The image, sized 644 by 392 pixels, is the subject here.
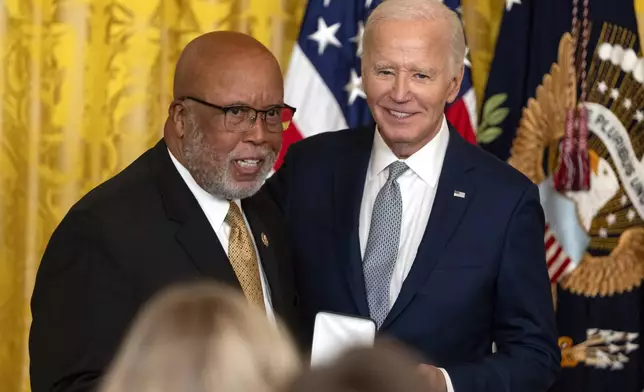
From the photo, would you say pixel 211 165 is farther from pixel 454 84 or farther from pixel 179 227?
pixel 454 84

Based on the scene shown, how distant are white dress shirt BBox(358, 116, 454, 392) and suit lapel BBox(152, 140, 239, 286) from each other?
0.45 meters

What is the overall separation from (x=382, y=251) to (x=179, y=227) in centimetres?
54

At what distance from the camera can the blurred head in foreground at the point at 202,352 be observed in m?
1.03

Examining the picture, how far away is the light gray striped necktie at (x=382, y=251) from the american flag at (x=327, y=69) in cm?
119

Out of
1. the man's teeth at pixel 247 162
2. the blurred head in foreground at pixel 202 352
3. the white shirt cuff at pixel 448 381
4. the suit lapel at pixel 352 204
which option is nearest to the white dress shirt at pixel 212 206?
the man's teeth at pixel 247 162

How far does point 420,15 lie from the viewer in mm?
2504

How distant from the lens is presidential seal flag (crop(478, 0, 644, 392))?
362cm

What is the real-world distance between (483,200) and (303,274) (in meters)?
0.49

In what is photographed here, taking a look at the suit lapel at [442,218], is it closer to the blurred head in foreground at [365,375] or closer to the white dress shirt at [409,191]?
the white dress shirt at [409,191]

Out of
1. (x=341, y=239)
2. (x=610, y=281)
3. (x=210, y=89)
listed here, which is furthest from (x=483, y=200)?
(x=610, y=281)

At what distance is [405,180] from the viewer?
2.55m

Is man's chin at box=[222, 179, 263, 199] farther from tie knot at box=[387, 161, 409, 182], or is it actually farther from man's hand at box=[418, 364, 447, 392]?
man's hand at box=[418, 364, 447, 392]

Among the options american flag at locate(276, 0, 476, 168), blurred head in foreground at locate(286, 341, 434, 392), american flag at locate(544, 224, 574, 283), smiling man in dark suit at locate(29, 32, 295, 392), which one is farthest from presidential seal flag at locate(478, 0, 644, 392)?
blurred head in foreground at locate(286, 341, 434, 392)

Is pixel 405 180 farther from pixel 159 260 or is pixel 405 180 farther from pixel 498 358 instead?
pixel 159 260
